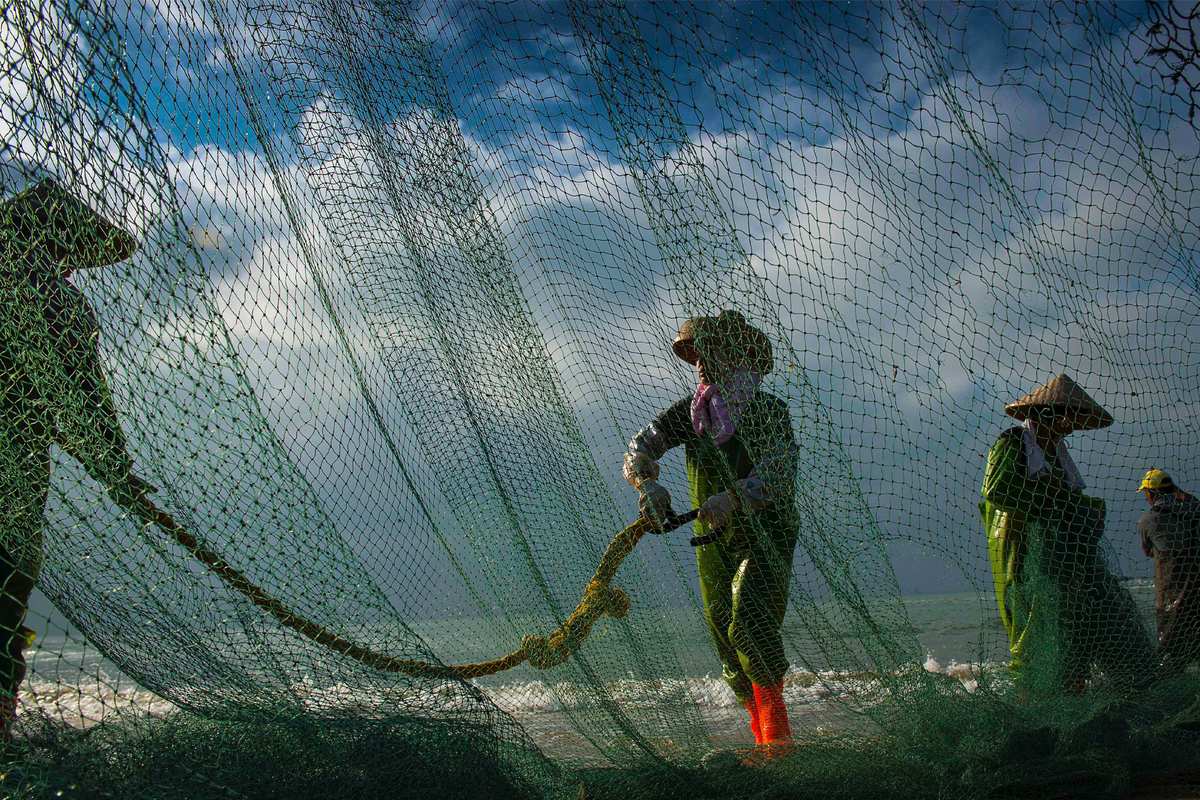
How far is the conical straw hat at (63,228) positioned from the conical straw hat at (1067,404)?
340 cm

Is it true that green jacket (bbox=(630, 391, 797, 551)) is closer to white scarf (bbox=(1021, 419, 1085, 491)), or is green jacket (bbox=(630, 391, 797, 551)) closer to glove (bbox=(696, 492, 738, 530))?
glove (bbox=(696, 492, 738, 530))

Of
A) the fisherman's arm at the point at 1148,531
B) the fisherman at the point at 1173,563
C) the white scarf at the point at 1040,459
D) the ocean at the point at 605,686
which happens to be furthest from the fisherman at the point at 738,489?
the fisherman's arm at the point at 1148,531

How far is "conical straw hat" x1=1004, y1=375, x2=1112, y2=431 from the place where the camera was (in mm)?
3514

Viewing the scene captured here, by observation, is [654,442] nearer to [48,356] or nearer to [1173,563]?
[48,356]

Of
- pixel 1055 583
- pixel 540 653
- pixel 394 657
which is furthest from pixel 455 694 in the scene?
pixel 1055 583

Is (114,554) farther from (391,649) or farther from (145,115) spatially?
(145,115)

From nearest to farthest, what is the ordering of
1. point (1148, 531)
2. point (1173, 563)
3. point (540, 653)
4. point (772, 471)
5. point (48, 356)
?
point (48, 356) → point (772, 471) → point (540, 653) → point (1173, 563) → point (1148, 531)

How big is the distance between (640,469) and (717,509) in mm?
450

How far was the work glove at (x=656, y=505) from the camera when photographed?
3.52 m

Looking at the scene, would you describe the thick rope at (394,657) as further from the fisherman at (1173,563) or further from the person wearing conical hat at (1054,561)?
the fisherman at (1173,563)

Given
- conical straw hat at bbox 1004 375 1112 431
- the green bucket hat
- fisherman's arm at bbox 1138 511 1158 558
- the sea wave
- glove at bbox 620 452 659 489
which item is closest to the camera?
the sea wave

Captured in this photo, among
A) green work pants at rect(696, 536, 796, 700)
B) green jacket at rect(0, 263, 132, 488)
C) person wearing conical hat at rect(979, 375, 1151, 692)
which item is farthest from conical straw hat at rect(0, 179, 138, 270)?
person wearing conical hat at rect(979, 375, 1151, 692)

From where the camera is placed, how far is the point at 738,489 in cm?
336

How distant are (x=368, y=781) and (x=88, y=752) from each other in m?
0.68
